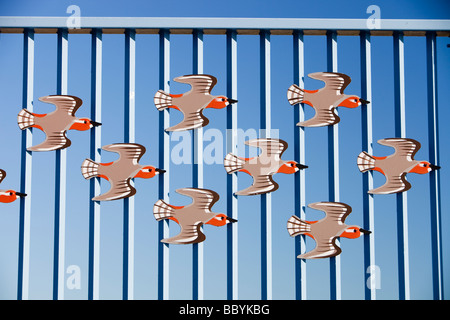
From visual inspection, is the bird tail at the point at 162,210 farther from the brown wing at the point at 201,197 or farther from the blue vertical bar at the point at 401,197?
the blue vertical bar at the point at 401,197

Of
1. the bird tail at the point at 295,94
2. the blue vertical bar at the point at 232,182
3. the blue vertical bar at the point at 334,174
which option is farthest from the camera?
the bird tail at the point at 295,94

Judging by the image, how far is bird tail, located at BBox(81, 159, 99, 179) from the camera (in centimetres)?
392

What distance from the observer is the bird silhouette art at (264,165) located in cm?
390

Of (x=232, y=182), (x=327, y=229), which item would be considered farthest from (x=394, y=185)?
(x=232, y=182)

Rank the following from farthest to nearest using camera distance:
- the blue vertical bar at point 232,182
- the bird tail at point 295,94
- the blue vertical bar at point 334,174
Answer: the bird tail at point 295,94 → the blue vertical bar at point 334,174 → the blue vertical bar at point 232,182

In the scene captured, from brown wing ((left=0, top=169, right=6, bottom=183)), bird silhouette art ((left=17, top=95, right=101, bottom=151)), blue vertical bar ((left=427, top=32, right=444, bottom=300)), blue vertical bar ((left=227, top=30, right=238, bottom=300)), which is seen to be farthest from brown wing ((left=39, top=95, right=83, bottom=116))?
blue vertical bar ((left=427, top=32, right=444, bottom=300))

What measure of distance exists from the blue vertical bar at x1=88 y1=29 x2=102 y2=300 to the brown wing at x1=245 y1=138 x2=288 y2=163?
1011mm

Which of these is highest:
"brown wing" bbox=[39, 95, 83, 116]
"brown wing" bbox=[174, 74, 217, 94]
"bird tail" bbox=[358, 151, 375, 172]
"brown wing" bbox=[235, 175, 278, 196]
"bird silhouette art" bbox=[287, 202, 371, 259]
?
"brown wing" bbox=[174, 74, 217, 94]

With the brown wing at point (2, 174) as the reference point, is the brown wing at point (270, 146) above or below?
above

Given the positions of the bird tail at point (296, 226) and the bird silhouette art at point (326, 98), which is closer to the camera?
the bird tail at point (296, 226)

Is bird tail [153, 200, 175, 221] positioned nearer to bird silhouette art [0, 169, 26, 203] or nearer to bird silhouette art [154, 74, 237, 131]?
bird silhouette art [154, 74, 237, 131]

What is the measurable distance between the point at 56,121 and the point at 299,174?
1674 mm

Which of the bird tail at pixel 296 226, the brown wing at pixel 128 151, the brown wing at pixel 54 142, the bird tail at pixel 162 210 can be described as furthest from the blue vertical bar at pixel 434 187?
the brown wing at pixel 54 142
